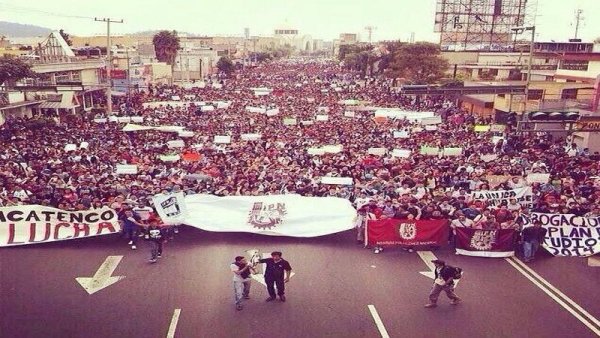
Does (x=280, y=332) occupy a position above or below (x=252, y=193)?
below

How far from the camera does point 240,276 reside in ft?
32.0

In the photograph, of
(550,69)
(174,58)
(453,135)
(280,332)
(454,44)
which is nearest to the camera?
(280,332)

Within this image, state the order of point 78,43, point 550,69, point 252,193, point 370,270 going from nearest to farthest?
point 370,270 → point 252,193 → point 550,69 → point 78,43

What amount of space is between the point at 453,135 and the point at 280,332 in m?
21.6

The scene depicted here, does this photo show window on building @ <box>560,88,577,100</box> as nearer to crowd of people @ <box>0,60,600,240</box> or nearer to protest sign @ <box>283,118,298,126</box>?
crowd of people @ <box>0,60,600,240</box>

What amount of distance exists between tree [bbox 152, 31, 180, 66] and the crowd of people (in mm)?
44625

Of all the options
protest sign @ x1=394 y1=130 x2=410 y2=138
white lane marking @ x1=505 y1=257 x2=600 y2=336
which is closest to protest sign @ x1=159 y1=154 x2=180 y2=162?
protest sign @ x1=394 y1=130 x2=410 y2=138

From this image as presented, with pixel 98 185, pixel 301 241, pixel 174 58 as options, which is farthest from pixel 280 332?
pixel 174 58

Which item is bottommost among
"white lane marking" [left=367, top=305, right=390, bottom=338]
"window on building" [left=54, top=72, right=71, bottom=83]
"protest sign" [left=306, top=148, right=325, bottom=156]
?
"white lane marking" [left=367, top=305, right=390, bottom=338]

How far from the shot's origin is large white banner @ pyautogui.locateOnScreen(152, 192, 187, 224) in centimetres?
1322

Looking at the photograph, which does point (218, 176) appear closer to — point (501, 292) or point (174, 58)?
point (501, 292)

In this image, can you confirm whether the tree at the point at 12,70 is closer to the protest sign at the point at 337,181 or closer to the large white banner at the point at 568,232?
the protest sign at the point at 337,181

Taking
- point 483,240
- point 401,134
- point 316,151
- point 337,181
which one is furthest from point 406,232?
point 401,134

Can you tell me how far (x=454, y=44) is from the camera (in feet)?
211
